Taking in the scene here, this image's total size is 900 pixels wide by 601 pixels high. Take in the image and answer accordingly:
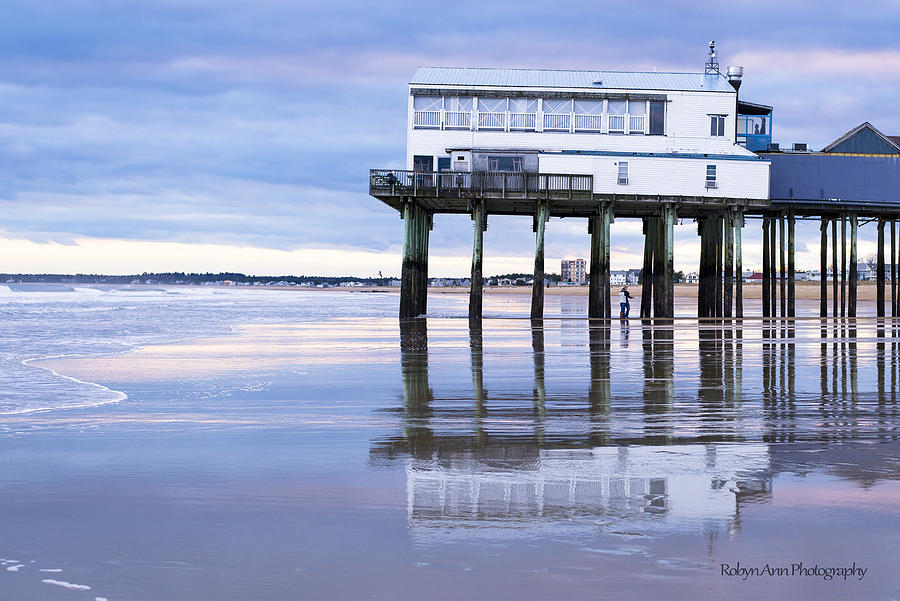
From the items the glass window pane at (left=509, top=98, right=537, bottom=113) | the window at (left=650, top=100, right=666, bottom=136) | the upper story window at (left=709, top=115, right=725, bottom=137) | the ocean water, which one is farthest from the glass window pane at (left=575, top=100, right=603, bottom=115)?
the ocean water

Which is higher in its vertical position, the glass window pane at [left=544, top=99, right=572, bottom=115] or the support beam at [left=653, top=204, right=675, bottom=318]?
the glass window pane at [left=544, top=99, right=572, bottom=115]

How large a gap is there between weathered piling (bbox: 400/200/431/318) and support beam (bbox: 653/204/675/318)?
10.3 meters

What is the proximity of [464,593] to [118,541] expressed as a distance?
2241 mm

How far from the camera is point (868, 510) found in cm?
594

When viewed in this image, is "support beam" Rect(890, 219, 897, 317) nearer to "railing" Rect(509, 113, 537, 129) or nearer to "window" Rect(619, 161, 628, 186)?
"window" Rect(619, 161, 628, 186)

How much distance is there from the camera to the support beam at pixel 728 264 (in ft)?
132

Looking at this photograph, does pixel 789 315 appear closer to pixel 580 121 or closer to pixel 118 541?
pixel 580 121

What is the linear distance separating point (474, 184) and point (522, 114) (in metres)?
4.08

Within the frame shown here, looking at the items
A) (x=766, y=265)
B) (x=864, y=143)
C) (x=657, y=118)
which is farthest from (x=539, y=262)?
(x=864, y=143)

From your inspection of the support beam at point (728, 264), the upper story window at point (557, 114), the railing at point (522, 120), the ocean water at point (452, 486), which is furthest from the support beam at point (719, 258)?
the ocean water at point (452, 486)

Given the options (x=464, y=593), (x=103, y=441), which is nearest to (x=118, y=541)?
(x=464, y=593)

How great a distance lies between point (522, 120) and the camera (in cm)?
3997

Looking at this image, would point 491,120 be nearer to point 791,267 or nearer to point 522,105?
point 522,105

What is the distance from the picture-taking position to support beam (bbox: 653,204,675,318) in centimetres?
3856
